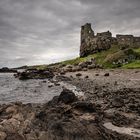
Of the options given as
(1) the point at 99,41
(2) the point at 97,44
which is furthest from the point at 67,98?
(1) the point at 99,41

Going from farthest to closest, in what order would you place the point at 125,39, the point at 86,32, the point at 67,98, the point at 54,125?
the point at 86,32 < the point at 125,39 < the point at 67,98 < the point at 54,125

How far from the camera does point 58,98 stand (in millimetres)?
24125

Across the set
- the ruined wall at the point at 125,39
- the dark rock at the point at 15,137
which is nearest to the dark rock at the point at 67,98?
the dark rock at the point at 15,137

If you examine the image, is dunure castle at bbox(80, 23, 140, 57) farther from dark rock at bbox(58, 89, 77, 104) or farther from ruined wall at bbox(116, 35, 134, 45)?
dark rock at bbox(58, 89, 77, 104)

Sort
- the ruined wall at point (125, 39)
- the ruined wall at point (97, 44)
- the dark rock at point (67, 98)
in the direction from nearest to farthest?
the dark rock at point (67, 98) < the ruined wall at point (97, 44) < the ruined wall at point (125, 39)

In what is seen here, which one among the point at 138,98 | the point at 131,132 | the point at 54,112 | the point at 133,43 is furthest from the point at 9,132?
the point at 133,43

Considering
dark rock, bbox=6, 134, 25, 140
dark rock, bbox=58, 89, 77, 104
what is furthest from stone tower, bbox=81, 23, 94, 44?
dark rock, bbox=6, 134, 25, 140

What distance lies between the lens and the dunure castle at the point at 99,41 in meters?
148

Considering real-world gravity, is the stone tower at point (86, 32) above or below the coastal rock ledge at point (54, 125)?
above

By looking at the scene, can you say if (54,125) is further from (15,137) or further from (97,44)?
(97,44)

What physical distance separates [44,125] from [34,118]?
1360mm

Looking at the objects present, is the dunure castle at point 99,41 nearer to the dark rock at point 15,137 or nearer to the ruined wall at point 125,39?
the ruined wall at point 125,39

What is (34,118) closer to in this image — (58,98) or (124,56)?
(58,98)

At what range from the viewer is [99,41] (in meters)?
149
